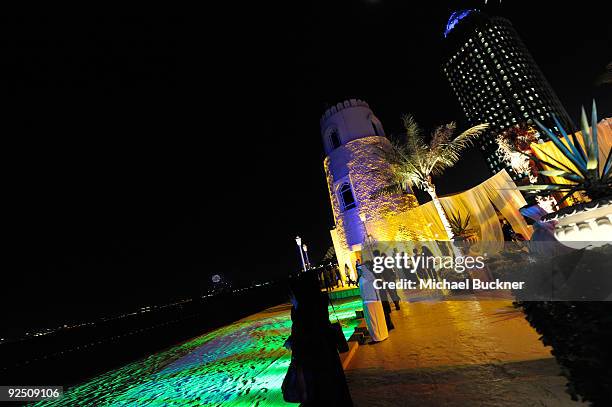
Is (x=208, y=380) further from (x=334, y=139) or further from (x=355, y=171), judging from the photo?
(x=334, y=139)

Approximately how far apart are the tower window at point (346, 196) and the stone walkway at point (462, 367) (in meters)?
11.6

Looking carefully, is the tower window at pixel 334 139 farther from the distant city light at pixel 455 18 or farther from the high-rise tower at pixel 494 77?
the distant city light at pixel 455 18

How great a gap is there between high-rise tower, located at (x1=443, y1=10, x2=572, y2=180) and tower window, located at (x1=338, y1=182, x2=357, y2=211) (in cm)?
4689

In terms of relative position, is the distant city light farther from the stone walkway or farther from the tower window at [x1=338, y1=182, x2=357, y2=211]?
the stone walkway

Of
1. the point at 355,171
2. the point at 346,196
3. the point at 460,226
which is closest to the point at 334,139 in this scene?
the point at 355,171

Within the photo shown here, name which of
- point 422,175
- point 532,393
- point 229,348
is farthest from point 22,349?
point 422,175

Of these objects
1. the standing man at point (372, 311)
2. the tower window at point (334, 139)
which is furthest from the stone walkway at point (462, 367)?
the tower window at point (334, 139)

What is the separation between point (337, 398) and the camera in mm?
2896

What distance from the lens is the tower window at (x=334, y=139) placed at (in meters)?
18.8

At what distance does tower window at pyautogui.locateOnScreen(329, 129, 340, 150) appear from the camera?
61.7 feet

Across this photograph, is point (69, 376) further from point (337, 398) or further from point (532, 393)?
point (532, 393)

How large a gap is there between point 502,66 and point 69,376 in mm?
71808

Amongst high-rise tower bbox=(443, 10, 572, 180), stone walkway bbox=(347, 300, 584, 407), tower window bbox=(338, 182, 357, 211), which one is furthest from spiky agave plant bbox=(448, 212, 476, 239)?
high-rise tower bbox=(443, 10, 572, 180)

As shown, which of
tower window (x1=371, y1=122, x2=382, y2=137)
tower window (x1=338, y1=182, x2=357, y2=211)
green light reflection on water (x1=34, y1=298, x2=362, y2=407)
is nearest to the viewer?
green light reflection on water (x1=34, y1=298, x2=362, y2=407)
